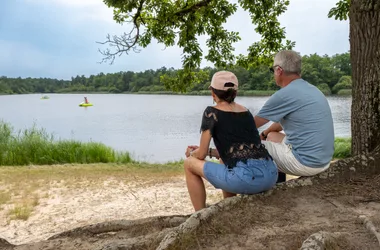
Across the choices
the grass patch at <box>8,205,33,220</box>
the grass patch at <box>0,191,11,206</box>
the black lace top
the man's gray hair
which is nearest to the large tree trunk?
the man's gray hair

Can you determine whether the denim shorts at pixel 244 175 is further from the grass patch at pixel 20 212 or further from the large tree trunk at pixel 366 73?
the grass patch at pixel 20 212

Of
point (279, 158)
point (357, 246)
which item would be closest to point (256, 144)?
point (279, 158)

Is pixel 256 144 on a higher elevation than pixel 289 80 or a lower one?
lower

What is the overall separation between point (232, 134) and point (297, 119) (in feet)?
2.20

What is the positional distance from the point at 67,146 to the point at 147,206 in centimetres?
795

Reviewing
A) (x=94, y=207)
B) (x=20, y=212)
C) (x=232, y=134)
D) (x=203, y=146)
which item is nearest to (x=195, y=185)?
(x=203, y=146)

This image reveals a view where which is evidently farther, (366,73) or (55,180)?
(55,180)

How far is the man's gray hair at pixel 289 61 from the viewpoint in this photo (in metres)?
3.50

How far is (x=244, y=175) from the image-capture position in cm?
308

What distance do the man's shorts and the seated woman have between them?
34 centimetres

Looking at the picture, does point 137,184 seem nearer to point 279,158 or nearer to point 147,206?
point 147,206

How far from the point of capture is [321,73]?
82.3ft

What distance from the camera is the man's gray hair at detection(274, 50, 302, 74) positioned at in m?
3.50

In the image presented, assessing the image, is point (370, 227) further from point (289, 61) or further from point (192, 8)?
point (192, 8)
